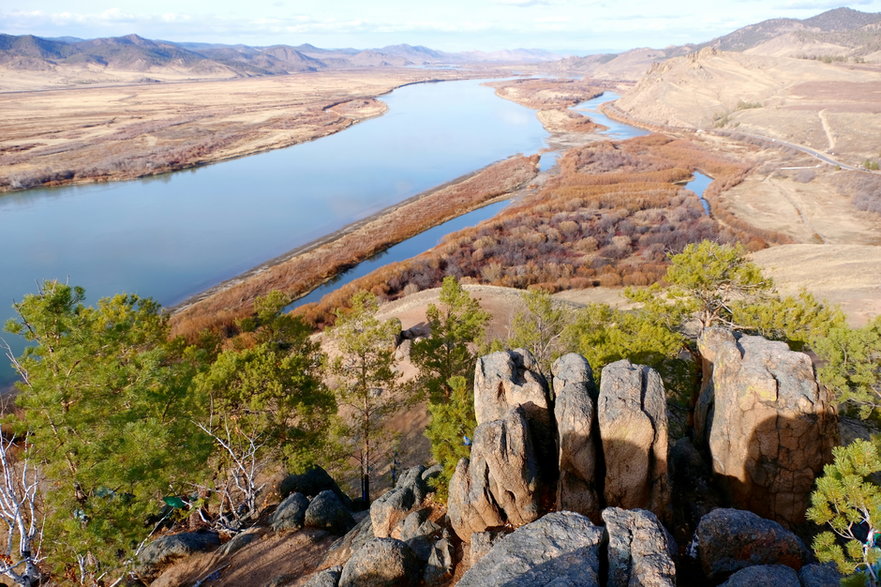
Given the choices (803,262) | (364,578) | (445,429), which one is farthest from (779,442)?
(803,262)

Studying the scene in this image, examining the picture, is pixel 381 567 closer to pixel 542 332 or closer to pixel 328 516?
pixel 328 516

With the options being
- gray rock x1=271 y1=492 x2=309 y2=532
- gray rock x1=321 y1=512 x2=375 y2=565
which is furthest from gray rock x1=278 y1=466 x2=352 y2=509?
gray rock x1=321 y1=512 x2=375 y2=565

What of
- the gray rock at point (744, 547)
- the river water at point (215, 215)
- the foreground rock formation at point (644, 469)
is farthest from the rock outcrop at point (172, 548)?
the river water at point (215, 215)

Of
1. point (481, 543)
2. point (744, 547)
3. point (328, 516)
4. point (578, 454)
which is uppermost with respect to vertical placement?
point (578, 454)

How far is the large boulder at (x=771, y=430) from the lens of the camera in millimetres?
12539

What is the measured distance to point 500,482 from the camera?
1299 centimetres

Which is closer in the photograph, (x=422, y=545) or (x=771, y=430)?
(x=771, y=430)

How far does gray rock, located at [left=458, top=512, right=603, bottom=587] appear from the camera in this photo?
8.77m

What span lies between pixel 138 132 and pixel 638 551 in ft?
503

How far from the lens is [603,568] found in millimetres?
9352

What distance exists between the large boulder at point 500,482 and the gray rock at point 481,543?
0.76 metres

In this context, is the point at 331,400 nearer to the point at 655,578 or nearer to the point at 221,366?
the point at 221,366

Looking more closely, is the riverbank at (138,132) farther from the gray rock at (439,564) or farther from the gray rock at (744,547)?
the gray rock at (744,547)

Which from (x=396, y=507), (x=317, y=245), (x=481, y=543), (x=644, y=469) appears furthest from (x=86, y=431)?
(x=317, y=245)
